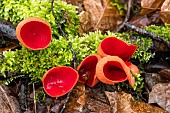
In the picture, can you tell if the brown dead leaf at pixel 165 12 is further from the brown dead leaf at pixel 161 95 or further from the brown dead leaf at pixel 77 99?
the brown dead leaf at pixel 77 99

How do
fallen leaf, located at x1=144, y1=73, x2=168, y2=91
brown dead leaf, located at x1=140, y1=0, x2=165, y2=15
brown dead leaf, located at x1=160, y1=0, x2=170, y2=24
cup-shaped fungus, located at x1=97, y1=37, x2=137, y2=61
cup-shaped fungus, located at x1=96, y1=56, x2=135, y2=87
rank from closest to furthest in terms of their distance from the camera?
cup-shaped fungus, located at x1=96, y1=56, x2=135, y2=87, cup-shaped fungus, located at x1=97, y1=37, x2=137, y2=61, fallen leaf, located at x1=144, y1=73, x2=168, y2=91, brown dead leaf, located at x1=160, y1=0, x2=170, y2=24, brown dead leaf, located at x1=140, y1=0, x2=165, y2=15

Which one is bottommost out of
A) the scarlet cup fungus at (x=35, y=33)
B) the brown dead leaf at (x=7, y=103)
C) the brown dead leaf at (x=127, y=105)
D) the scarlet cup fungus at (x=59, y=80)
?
the brown dead leaf at (x=127, y=105)

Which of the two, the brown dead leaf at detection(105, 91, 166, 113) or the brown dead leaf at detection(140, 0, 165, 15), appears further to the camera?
the brown dead leaf at detection(140, 0, 165, 15)

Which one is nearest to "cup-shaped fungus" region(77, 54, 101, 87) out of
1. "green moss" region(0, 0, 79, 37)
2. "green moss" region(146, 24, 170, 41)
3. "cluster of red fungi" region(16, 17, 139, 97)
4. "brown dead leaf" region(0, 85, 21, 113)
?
"cluster of red fungi" region(16, 17, 139, 97)

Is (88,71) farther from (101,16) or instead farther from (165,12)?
(165,12)

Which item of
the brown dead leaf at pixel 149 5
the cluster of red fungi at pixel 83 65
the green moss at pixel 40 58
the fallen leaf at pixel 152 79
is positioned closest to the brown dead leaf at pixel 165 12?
the brown dead leaf at pixel 149 5

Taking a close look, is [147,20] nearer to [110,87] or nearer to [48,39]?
[110,87]

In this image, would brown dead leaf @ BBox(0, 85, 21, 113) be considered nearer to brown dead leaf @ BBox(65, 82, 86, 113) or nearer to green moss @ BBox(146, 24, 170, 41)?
brown dead leaf @ BBox(65, 82, 86, 113)
